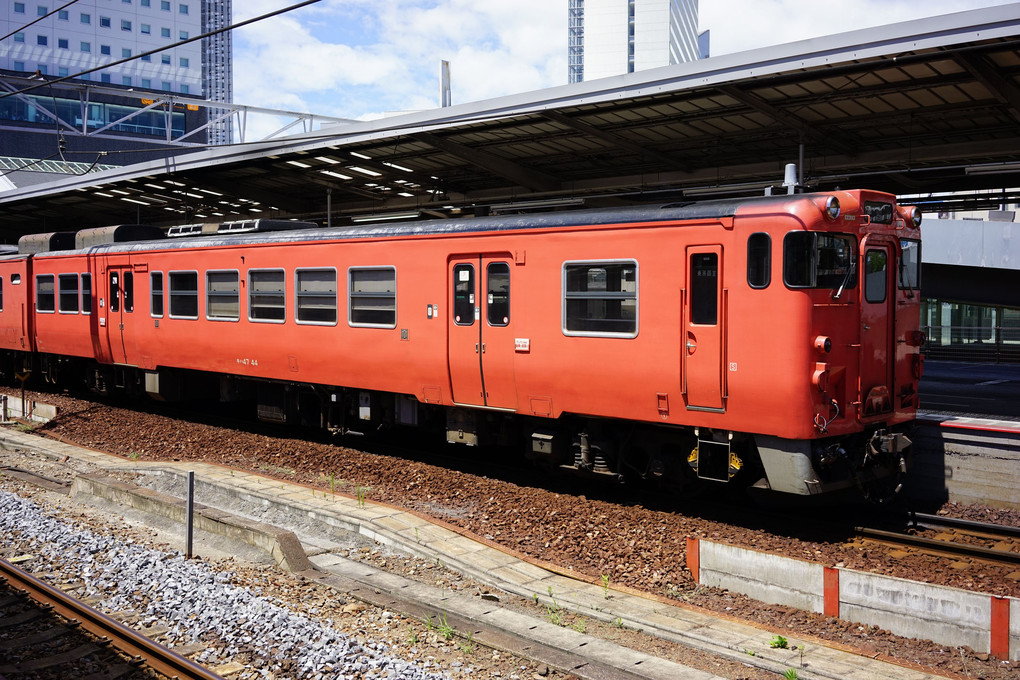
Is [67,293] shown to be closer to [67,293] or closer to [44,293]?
[67,293]

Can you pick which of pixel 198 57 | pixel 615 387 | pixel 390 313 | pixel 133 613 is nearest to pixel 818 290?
pixel 615 387

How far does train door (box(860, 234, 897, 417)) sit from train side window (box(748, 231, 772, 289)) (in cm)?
114

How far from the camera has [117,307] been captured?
1744cm

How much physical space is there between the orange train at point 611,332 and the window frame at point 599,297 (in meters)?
0.02

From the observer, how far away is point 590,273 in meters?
10.3

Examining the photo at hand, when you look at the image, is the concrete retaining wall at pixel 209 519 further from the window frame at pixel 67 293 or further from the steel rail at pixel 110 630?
the window frame at pixel 67 293

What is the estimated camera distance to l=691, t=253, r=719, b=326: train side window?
9273 mm

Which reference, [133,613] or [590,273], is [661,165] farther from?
[133,613]

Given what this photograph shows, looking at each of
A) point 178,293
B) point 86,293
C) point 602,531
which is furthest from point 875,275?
point 86,293

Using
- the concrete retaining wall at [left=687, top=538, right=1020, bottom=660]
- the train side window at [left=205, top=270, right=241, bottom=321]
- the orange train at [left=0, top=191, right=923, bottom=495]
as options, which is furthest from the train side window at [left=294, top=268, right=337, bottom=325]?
the concrete retaining wall at [left=687, top=538, right=1020, bottom=660]

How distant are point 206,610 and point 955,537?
7.45 meters

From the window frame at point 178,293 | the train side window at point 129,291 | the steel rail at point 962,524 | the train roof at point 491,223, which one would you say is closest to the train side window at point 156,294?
the window frame at point 178,293

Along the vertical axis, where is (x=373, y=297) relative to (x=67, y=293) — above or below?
below

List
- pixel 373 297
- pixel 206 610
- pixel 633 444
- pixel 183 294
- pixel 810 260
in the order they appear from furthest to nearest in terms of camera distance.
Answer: pixel 183 294
pixel 373 297
pixel 633 444
pixel 810 260
pixel 206 610
